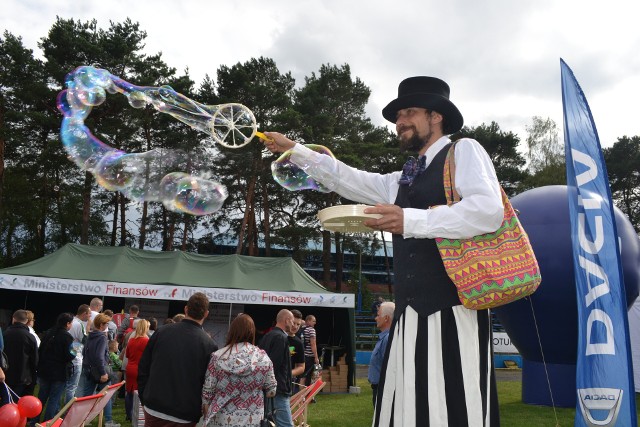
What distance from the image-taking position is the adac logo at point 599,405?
6102mm

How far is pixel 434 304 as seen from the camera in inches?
94.5

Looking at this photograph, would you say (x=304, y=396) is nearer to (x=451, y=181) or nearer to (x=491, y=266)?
(x=451, y=181)

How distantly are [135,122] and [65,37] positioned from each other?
479 centimetres

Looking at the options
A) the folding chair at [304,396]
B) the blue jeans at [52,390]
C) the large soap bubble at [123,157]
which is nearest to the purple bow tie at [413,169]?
the large soap bubble at [123,157]

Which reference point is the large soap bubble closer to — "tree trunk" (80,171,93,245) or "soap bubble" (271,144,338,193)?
"soap bubble" (271,144,338,193)

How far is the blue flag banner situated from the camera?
6121mm

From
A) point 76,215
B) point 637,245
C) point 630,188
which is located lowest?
point 637,245

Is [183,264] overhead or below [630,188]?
below

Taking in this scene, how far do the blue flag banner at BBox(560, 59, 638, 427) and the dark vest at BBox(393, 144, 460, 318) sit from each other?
4.43 meters

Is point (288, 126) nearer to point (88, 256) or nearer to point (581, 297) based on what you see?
point (88, 256)

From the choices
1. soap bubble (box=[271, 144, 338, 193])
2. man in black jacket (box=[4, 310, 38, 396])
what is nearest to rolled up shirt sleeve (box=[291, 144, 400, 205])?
soap bubble (box=[271, 144, 338, 193])

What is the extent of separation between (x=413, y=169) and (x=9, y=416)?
386 centimetres

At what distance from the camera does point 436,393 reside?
230cm

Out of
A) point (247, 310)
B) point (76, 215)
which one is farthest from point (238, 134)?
point (76, 215)
